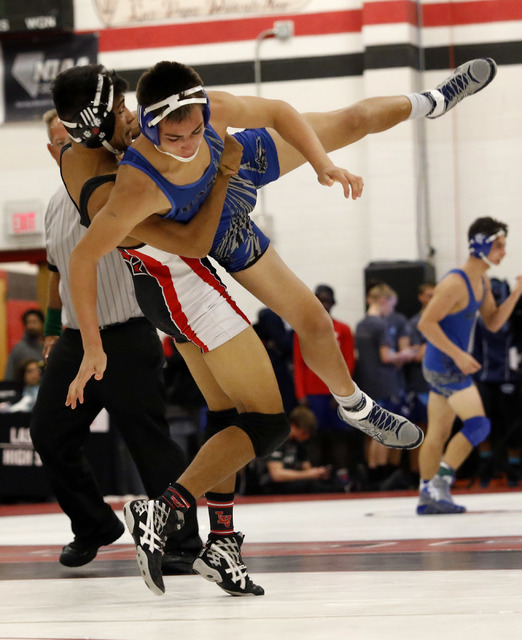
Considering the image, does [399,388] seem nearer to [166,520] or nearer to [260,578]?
[260,578]

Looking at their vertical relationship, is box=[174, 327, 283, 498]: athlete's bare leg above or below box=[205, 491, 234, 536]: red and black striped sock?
above

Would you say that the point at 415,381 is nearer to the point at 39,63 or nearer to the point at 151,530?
the point at 39,63

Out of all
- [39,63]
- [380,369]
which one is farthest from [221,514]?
[39,63]

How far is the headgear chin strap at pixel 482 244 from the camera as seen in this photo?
6.38m

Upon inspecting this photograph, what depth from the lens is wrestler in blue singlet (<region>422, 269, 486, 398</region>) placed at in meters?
6.40

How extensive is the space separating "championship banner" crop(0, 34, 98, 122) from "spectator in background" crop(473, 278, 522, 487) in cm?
504

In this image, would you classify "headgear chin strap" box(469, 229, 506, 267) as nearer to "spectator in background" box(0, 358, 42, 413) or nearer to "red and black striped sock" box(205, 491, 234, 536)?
"red and black striped sock" box(205, 491, 234, 536)

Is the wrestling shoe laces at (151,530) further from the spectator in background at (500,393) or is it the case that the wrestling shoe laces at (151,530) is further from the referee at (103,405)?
the spectator in background at (500,393)

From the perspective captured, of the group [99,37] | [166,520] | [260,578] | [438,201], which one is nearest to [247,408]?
[166,520]

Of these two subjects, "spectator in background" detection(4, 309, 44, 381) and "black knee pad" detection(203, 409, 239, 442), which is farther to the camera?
"spectator in background" detection(4, 309, 44, 381)

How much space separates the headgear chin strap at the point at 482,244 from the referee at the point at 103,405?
2.85 meters

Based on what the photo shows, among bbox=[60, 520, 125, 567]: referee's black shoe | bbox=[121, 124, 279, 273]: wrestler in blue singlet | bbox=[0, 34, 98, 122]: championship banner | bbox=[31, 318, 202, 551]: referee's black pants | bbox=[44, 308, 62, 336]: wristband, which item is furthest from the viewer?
bbox=[0, 34, 98, 122]: championship banner

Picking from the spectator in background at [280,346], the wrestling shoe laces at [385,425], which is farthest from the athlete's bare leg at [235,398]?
the spectator in background at [280,346]

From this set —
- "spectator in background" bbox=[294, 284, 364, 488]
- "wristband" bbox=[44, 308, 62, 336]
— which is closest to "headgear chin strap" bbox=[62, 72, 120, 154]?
"wristband" bbox=[44, 308, 62, 336]
